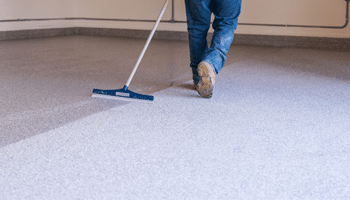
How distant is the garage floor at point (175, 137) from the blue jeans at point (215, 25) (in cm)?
21

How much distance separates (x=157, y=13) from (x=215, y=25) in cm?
325

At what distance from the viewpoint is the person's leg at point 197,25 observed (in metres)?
1.75

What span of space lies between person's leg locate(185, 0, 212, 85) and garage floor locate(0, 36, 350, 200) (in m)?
0.20

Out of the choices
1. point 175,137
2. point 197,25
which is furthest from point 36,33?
point 175,137

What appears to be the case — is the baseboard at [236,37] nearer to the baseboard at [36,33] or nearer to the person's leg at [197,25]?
the baseboard at [36,33]

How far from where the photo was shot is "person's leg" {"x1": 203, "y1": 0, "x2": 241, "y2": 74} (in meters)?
1.73

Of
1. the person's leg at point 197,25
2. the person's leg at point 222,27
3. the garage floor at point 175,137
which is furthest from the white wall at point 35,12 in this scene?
the person's leg at point 222,27

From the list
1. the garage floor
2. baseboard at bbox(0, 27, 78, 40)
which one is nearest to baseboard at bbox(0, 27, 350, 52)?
baseboard at bbox(0, 27, 78, 40)

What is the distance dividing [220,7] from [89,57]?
5.47 ft

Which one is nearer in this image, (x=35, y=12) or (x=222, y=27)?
(x=222, y=27)

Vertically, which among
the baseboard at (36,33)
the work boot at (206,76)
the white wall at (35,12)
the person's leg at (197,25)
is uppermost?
the person's leg at (197,25)

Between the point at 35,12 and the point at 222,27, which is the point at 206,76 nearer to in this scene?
the point at 222,27

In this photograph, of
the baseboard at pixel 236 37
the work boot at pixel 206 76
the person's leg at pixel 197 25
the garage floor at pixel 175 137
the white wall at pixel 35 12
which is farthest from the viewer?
the white wall at pixel 35 12

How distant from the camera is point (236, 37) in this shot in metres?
4.43
